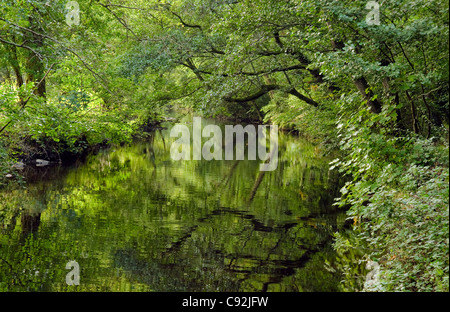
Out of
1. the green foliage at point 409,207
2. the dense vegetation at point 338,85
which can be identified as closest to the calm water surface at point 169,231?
the dense vegetation at point 338,85

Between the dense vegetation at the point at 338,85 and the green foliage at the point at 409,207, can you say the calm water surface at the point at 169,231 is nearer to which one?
the dense vegetation at the point at 338,85

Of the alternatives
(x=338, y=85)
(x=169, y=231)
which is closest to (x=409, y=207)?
(x=169, y=231)

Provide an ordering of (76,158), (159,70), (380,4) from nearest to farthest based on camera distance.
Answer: (380,4) < (159,70) < (76,158)

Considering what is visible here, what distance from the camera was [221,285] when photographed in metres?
6.30

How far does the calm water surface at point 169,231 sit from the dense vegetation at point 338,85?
1151 mm

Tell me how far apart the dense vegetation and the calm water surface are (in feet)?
3.78

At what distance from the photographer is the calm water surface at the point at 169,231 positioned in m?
6.46

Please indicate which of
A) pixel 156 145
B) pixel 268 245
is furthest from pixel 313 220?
pixel 156 145

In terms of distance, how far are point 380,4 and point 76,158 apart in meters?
15.7

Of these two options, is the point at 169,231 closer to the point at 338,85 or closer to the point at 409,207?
the point at 409,207

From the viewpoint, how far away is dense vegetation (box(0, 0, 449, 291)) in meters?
5.40

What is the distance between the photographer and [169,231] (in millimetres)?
8789

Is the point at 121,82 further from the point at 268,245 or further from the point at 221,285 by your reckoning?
the point at 221,285

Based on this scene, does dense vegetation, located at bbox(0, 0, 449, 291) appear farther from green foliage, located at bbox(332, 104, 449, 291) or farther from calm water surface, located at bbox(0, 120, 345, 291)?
calm water surface, located at bbox(0, 120, 345, 291)
